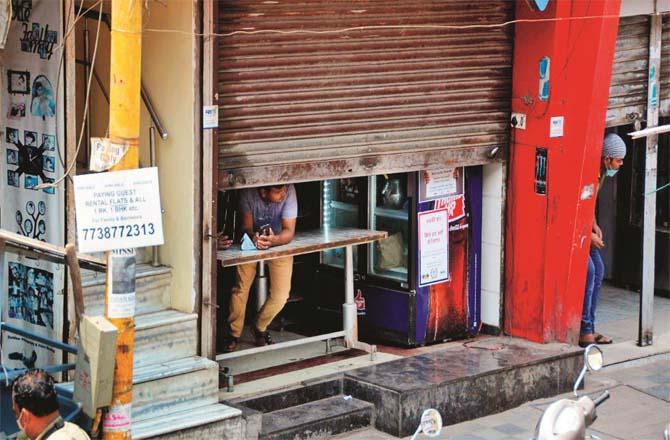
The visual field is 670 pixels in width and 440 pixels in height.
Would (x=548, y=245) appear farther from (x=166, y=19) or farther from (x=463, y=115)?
(x=166, y=19)

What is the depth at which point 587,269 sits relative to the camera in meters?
11.1

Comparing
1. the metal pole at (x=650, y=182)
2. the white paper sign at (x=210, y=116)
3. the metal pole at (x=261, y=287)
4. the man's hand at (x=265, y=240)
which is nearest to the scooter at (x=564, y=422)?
the white paper sign at (x=210, y=116)

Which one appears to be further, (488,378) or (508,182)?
(508,182)

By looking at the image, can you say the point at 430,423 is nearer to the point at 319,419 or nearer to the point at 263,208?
the point at 319,419

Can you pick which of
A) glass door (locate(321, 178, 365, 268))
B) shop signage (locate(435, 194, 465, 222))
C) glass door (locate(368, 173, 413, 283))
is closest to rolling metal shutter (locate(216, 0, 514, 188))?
shop signage (locate(435, 194, 465, 222))

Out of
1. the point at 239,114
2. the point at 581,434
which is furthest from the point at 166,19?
the point at 581,434

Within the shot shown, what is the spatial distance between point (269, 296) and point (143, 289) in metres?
1.35

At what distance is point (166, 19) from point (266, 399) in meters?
2.89

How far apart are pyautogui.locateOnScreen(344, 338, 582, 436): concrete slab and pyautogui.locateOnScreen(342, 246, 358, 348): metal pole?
56cm

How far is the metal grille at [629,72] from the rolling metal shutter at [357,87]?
1123 mm

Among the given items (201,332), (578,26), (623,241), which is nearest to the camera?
(201,332)

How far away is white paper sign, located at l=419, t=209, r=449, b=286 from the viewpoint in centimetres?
1064

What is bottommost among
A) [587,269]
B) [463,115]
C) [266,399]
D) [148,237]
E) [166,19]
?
[266,399]

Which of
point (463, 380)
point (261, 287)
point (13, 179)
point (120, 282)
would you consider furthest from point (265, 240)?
point (120, 282)
